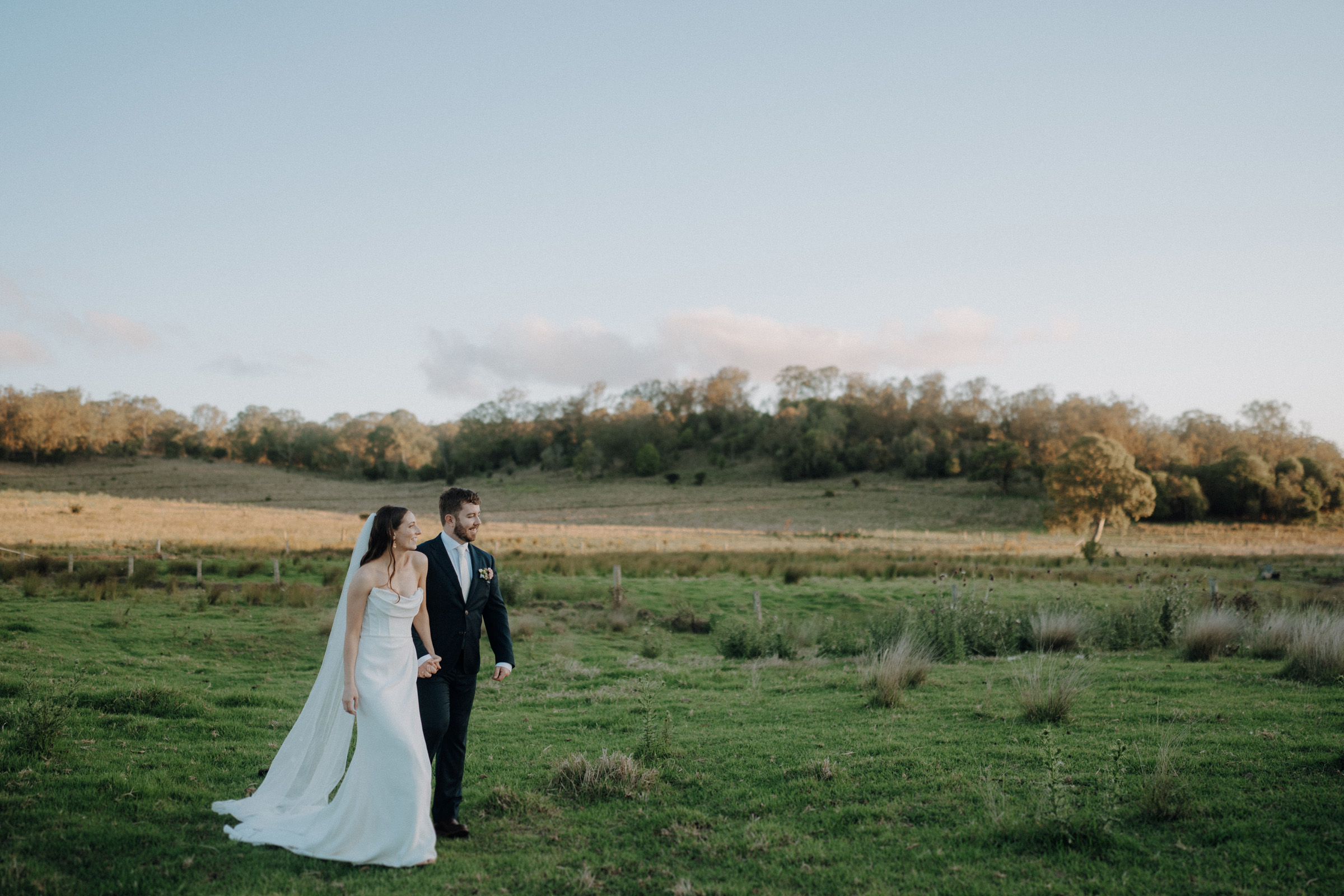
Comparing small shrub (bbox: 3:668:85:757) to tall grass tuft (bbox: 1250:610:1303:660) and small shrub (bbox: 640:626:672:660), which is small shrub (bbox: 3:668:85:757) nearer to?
small shrub (bbox: 640:626:672:660)

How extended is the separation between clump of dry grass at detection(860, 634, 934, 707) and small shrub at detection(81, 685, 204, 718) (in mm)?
8045

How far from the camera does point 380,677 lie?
4.84 metres

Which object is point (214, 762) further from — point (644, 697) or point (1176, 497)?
point (1176, 497)

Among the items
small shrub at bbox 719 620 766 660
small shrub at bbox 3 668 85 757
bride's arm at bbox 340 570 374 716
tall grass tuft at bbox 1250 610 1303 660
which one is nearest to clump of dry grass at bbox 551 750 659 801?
bride's arm at bbox 340 570 374 716

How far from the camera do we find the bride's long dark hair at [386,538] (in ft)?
16.3

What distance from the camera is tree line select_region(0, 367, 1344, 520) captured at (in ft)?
206

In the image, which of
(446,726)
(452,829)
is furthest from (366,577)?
(452,829)

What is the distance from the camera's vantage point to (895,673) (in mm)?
9414

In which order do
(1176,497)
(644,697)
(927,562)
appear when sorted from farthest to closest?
(1176,497)
(927,562)
(644,697)

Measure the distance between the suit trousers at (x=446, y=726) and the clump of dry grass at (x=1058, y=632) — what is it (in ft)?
38.0

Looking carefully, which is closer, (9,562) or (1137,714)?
(1137,714)

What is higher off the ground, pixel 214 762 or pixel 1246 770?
pixel 1246 770

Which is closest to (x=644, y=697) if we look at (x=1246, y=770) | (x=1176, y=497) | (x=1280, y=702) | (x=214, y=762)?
(x=214, y=762)

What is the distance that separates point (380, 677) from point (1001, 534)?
178 ft
